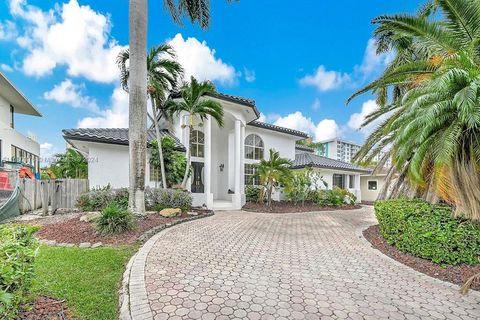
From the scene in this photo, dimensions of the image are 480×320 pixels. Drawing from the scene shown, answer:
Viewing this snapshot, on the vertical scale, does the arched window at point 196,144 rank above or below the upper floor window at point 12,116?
below

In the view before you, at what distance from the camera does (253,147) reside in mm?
21188

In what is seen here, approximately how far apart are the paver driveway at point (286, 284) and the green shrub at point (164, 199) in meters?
5.03

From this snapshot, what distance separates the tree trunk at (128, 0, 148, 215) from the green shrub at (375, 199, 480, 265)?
9006 mm

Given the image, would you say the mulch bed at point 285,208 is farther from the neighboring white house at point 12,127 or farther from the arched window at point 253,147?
the neighboring white house at point 12,127

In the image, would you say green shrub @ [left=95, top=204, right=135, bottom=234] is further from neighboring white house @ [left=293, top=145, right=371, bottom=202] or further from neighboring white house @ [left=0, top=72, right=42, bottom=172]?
neighboring white house @ [left=293, top=145, right=371, bottom=202]

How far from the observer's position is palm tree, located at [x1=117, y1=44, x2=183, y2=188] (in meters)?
12.9

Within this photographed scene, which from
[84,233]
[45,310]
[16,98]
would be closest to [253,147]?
[84,233]

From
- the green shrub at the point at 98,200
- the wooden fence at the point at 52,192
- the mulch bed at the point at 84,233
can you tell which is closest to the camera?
the mulch bed at the point at 84,233

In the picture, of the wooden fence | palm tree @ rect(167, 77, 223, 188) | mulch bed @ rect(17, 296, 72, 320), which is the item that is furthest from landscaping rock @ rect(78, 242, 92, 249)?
palm tree @ rect(167, 77, 223, 188)

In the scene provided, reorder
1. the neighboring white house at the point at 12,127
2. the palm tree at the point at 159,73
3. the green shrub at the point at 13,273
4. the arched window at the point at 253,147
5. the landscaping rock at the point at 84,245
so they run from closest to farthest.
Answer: the green shrub at the point at 13,273
the landscaping rock at the point at 84,245
the palm tree at the point at 159,73
the neighboring white house at the point at 12,127
the arched window at the point at 253,147

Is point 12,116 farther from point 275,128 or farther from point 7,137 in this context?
point 275,128

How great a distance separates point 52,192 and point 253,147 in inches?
561

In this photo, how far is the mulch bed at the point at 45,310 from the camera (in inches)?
128

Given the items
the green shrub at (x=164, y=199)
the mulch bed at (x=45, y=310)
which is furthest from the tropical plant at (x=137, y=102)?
the mulch bed at (x=45, y=310)
